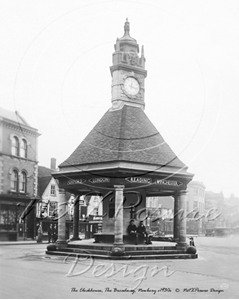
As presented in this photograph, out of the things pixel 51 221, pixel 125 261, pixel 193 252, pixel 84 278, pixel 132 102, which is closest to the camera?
pixel 84 278

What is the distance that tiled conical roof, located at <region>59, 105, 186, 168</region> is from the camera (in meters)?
25.4

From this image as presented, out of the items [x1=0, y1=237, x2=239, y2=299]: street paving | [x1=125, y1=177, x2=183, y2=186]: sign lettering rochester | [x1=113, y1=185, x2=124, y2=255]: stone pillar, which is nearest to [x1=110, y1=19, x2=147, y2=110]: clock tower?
[x1=125, y1=177, x2=183, y2=186]: sign lettering rochester

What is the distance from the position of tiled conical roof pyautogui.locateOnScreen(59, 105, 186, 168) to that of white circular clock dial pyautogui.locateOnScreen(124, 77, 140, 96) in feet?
3.51

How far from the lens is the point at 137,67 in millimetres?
29516

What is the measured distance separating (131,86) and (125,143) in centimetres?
499

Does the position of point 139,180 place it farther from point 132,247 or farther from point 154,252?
point 154,252

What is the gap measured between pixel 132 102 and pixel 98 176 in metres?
6.59

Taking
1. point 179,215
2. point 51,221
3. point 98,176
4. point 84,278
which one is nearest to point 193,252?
point 179,215

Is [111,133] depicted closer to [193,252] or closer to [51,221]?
[193,252]

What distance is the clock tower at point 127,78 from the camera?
29062mm

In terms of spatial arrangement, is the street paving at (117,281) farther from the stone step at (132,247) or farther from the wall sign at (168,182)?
the wall sign at (168,182)

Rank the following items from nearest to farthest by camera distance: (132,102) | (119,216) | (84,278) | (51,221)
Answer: (84,278) < (119,216) < (132,102) < (51,221)

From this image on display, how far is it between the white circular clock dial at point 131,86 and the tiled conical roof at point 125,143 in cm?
107

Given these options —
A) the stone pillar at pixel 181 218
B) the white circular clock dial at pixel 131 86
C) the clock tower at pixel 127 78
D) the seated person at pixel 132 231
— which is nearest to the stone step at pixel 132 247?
the stone pillar at pixel 181 218
